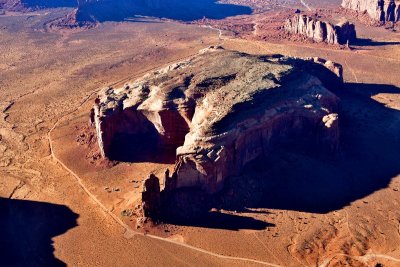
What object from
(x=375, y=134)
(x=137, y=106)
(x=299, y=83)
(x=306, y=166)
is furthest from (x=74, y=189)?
(x=375, y=134)

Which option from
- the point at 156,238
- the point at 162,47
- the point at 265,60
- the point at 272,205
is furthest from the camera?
the point at 162,47

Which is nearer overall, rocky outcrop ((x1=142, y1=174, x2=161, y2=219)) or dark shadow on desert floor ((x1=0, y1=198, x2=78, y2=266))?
dark shadow on desert floor ((x1=0, y1=198, x2=78, y2=266))

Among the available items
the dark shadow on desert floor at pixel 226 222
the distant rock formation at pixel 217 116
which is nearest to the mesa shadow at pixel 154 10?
the distant rock formation at pixel 217 116

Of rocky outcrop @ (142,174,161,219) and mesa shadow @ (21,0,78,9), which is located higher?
mesa shadow @ (21,0,78,9)

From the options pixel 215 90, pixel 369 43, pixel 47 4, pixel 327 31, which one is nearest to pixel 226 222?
pixel 215 90

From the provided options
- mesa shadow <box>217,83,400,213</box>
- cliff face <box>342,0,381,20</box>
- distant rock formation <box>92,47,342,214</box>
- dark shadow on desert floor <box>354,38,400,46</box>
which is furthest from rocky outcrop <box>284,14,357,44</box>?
distant rock formation <box>92,47,342,214</box>

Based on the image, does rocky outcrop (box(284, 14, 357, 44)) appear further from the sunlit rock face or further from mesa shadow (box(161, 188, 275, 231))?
mesa shadow (box(161, 188, 275, 231))

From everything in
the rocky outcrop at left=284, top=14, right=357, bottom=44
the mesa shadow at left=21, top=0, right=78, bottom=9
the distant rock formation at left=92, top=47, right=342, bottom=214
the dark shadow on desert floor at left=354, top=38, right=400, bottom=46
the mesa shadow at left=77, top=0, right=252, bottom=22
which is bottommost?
the distant rock formation at left=92, top=47, right=342, bottom=214

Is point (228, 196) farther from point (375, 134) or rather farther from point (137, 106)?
point (375, 134)
